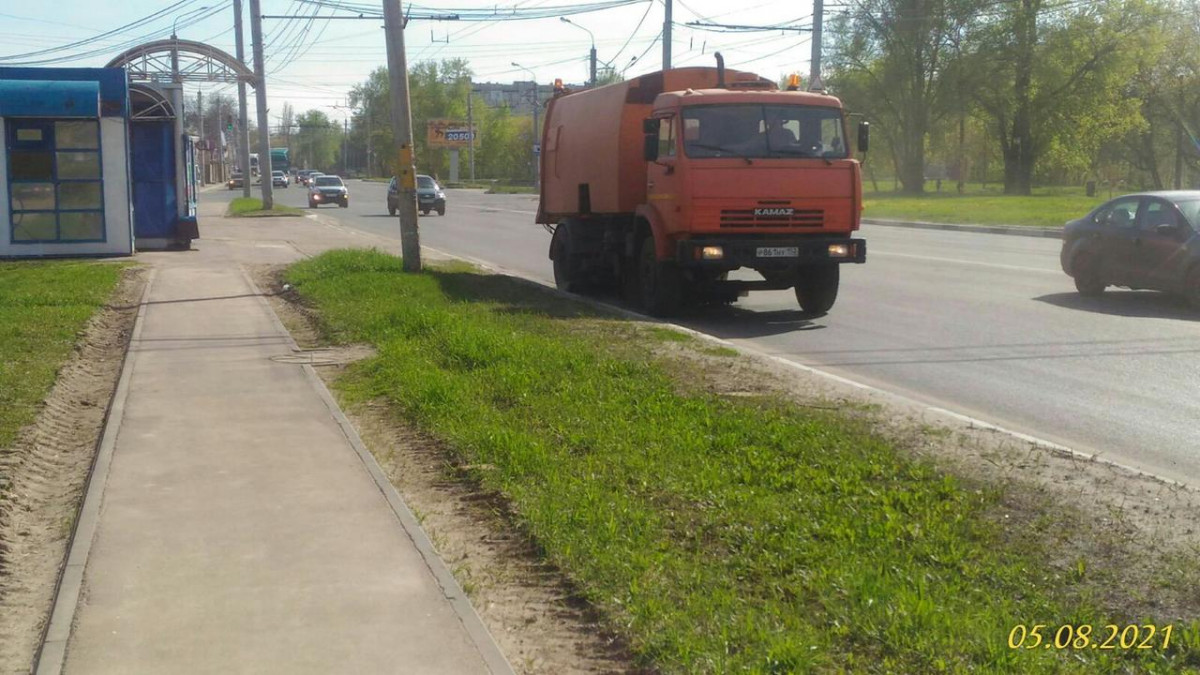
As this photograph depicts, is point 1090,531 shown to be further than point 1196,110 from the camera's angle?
No

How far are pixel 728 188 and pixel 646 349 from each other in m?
3.44

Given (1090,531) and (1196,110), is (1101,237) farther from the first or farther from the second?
(1196,110)

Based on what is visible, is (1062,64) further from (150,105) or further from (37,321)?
(37,321)

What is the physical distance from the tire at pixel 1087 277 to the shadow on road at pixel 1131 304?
9 cm

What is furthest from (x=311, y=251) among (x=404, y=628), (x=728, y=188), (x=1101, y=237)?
(x=404, y=628)

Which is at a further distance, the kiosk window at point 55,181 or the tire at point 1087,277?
the kiosk window at point 55,181

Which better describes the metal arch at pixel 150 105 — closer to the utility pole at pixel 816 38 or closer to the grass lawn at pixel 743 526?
the utility pole at pixel 816 38

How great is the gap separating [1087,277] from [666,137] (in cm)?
565

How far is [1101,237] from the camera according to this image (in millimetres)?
15664

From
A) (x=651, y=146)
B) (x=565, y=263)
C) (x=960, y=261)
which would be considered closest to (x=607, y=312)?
(x=651, y=146)

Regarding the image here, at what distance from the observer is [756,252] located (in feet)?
46.3

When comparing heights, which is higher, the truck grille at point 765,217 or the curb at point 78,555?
the truck grille at point 765,217

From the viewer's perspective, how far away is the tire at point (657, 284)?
48.2 feet

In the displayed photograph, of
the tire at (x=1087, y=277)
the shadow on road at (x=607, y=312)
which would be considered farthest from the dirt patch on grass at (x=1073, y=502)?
the tire at (x=1087, y=277)
